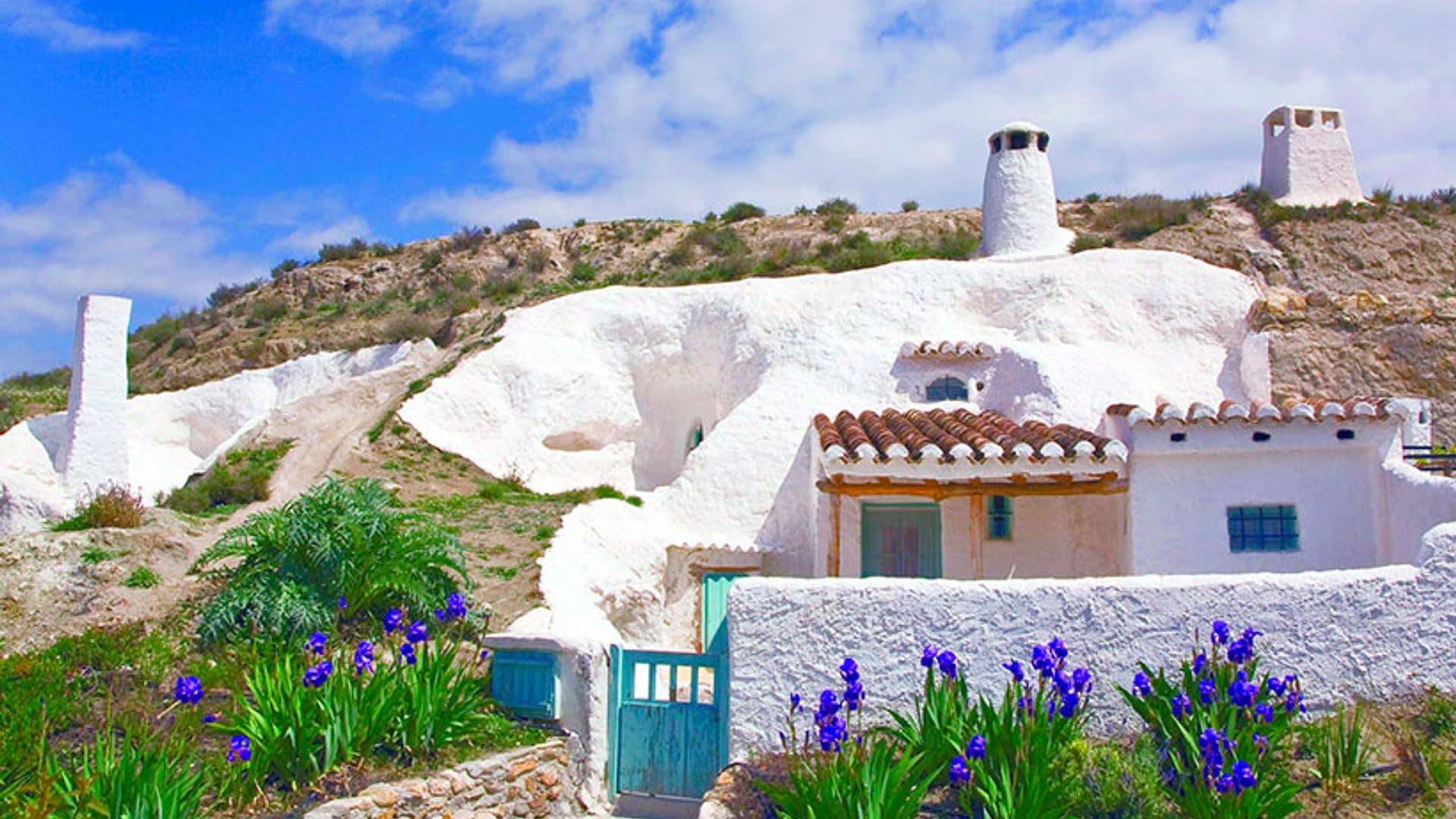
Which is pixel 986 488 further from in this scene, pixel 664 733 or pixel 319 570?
pixel 319 570

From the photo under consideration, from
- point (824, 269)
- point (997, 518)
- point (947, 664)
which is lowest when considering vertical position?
point (947, 664)

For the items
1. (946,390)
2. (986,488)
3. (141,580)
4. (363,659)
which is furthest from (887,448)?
(141,580)

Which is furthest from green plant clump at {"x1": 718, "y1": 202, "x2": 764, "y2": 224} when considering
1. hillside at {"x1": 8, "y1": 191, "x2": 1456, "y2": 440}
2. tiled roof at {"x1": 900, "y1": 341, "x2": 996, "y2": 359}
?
tiled roof at {"x1": 900, "y1": 341, "x2": 996, "y2": 359}

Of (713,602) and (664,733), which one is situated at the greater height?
(713,602)

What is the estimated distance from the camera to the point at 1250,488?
535 inches

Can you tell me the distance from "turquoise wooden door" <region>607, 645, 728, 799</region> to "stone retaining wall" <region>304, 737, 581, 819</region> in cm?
55

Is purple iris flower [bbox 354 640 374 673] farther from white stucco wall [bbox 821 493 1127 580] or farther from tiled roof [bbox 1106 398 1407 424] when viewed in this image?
tiled roof [bbox 1106 398 1407 424]

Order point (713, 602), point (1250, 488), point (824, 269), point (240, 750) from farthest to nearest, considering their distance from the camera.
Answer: point (824, 269), point (713, 602), point (1250, 488), point (240, 750)

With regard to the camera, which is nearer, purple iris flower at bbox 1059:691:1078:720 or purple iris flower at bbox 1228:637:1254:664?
purple iris flower at bbox 1059:691:1078:720

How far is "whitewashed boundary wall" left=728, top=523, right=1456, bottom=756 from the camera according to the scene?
8.79 meters

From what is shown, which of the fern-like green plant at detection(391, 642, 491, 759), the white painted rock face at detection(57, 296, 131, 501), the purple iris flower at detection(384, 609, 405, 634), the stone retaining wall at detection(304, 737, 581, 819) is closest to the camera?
the stone retaining wall at detection(304, 737, 581, 819)

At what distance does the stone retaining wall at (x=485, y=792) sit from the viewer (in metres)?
7.95

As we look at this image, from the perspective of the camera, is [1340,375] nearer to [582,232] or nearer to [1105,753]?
[1105,753]

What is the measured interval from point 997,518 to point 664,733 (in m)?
7.07
